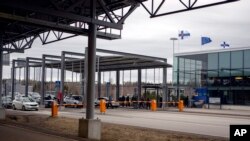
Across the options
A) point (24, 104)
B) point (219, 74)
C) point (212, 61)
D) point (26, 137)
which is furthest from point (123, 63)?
point (26, 137)

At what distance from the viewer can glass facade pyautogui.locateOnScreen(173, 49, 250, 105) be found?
46500mm

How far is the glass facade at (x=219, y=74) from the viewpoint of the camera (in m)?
46.5

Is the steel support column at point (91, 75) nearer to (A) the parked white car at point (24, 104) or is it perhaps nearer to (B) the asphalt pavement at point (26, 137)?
(B) the asphalt pavement at point (26, 137)

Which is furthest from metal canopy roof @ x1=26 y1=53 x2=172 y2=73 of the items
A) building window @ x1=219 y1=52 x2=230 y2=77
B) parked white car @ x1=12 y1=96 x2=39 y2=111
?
parked white car @ x1=12 y1=96 x2=39 y2=111

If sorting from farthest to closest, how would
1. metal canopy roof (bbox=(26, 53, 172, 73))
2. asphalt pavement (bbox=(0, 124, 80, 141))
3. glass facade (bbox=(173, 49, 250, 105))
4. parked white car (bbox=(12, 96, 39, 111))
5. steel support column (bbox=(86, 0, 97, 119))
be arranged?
1. glass facade (bbox=(173, 49, 250, 105))
2. metal canopy roof (bbox=(26, 53, 172, 73))
3. parked white car (bbox=(12, 96, 39, 111))
4. steel support column (bbox=(86, 0, 97, 119))
5. asphalt pavement (bbox=(0, 124, 80, 141))

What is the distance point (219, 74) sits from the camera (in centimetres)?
4941

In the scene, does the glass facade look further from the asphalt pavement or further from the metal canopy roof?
the asphalt pavement

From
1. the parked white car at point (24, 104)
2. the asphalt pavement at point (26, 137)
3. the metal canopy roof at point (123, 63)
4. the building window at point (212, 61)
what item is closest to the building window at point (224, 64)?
the building window at point (212, 61)

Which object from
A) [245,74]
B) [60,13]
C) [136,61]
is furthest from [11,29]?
[245,74]

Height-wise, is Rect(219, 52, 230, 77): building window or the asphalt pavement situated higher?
Rect(219, 52, 230, 77): building window

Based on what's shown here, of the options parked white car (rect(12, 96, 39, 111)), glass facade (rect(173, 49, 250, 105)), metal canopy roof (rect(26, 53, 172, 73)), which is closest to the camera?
parked white car (rect(12, 96, 39, 111))

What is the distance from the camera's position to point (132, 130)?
20.0 metres

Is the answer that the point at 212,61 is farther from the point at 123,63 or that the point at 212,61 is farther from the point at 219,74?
the point at 123,63

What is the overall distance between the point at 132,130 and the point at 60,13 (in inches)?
281
